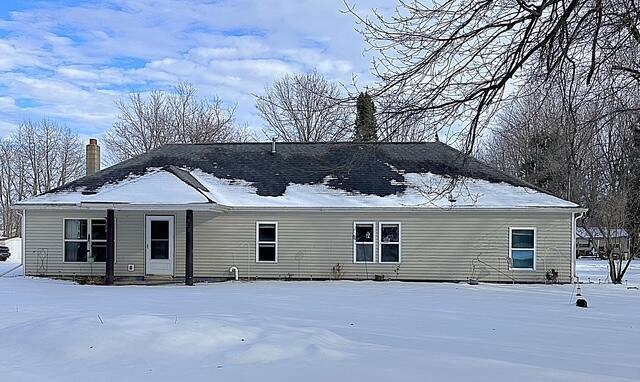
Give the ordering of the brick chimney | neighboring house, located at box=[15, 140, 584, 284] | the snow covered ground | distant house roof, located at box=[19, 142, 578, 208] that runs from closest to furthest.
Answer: distant house roof, located at box=[19, 142, 578, 208], neighboring house, located at box=[15, 140, 584, 284], the brick chimney, the snow covered ground

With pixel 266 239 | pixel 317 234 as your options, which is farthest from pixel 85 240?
pixel 317 234

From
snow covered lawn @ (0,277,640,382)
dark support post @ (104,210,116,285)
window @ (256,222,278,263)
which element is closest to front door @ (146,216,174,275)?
dark support post @ (104,210,116,285)

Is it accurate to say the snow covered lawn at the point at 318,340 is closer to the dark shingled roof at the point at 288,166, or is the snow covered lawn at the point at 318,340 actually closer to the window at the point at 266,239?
the window at the point at 266,239

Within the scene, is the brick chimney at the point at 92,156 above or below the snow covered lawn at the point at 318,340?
above

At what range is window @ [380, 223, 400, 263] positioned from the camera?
64.4 ft

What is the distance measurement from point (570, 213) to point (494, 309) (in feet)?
25.1

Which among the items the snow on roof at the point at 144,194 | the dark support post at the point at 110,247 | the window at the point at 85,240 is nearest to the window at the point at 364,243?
the snow on roof at the point at 144,194

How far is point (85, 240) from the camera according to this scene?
20.0 meters

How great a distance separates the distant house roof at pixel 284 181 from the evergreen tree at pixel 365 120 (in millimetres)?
10797

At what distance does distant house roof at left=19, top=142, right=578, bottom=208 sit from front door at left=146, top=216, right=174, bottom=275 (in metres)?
1.49

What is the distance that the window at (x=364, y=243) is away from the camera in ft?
64.4

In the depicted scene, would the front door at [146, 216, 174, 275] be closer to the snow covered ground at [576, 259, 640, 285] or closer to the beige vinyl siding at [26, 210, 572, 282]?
the beige vinyl siding at [26, 210, 572, 282]

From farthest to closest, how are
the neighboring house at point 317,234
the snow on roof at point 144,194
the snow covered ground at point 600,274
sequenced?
the snow covered ground at point 600,274 < the neighboring house at point 317,234 < the snow on roof at point 144,194

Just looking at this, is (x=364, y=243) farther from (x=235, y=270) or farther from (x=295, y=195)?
(x=235, y=270)
